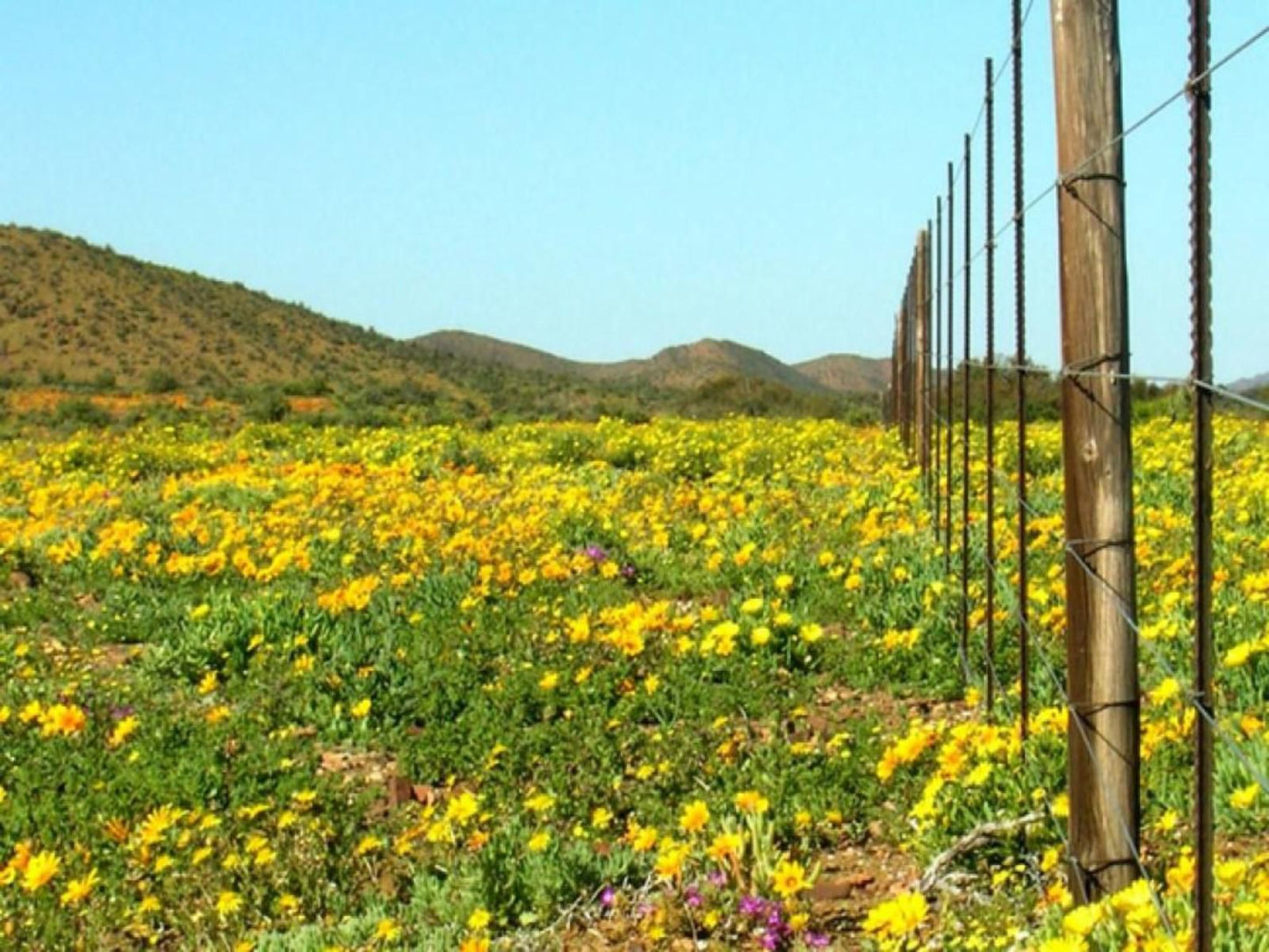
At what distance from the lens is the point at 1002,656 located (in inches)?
259

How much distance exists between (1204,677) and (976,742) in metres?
2.25

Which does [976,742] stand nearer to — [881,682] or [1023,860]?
[1023,860]

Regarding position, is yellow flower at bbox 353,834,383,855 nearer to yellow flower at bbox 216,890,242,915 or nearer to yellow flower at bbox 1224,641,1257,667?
yellow flower at bbox 216,890,242,915

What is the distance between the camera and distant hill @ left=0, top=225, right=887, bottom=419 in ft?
184

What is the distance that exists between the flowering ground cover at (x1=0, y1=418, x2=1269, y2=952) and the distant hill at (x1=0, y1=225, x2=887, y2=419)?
3621 cm

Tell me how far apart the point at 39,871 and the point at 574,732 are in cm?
215

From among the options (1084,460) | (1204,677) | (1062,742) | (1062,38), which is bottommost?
(1062,742)

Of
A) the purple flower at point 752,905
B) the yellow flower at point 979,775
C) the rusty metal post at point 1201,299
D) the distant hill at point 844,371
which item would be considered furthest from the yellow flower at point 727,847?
the distant hill at point 844,371

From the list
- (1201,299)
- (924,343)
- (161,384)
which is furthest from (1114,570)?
(161,384)

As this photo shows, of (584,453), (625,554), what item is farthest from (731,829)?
(584,453)

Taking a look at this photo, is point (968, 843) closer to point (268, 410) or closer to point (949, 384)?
point (949, 384)

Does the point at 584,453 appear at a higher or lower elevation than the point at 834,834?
higher

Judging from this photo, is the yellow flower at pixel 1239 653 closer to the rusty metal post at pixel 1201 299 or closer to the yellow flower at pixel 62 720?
the rusty metal post at pixel 1201 299

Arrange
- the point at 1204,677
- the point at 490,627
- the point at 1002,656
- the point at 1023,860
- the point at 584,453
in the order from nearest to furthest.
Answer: the point at 1204,677, the point at 1023,860, the point at 1002,656, the point at 490,627, the point at 584,453
